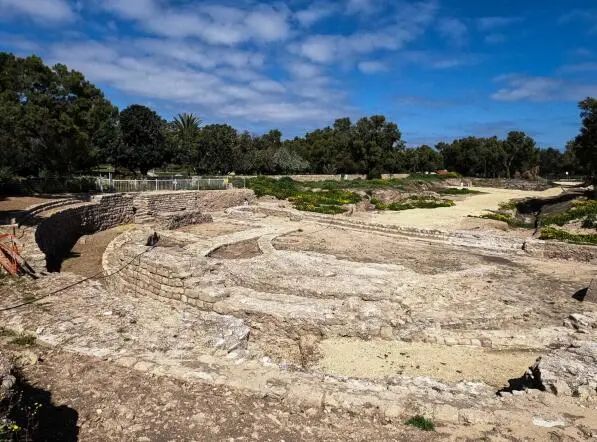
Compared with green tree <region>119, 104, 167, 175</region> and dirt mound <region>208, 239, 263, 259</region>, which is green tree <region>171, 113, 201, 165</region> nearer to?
green tree <region>119, 104, 167, 175</region>

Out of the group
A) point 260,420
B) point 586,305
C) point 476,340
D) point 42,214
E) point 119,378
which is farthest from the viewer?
point 42,214

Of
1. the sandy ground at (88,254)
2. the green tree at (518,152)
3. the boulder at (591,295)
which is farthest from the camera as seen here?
the green tree at (518,152)

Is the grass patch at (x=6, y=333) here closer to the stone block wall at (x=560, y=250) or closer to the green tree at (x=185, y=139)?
the stone block wall at (x=560, y=250)

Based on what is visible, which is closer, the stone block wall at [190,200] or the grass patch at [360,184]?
the stone block wall at [190,200]

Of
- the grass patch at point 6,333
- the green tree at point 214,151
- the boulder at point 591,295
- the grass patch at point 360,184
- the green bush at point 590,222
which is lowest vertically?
the boulder at point 591,295

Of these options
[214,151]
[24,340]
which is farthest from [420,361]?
[214,151]

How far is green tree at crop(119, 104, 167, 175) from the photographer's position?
116 feet

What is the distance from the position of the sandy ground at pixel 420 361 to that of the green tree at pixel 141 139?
105ft

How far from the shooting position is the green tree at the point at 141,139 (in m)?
35.5

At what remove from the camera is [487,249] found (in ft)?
59.6

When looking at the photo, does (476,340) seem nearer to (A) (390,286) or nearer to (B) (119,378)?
(A) (390,286)

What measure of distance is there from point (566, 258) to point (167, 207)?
21782mm

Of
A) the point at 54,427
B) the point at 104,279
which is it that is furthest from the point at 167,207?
the point at 54,427

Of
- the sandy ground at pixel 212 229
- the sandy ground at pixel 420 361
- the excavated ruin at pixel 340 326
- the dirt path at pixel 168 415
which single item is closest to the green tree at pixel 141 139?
the sandy ground at pixel 212 229
